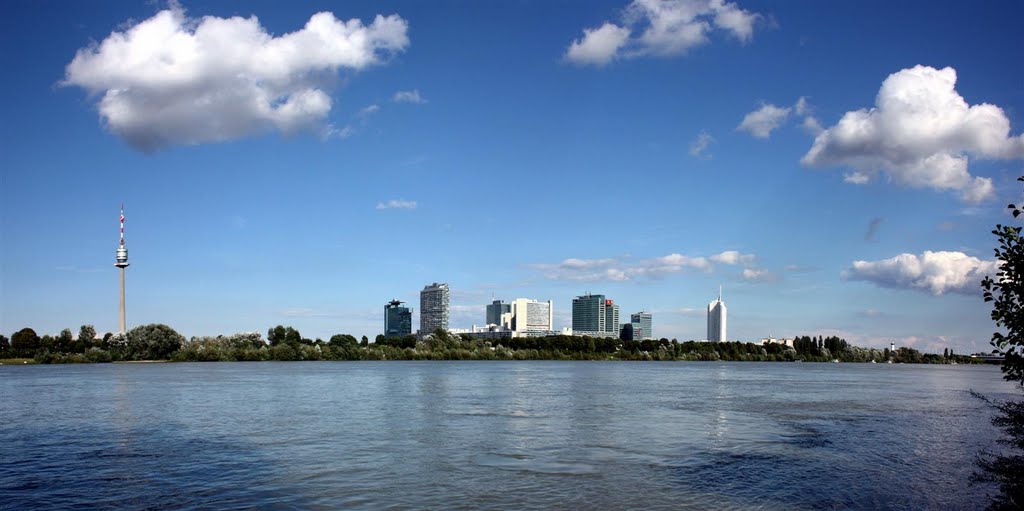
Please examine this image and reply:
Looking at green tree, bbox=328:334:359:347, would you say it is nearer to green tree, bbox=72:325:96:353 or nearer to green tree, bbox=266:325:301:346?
green tree, bbox=266:325:301:346

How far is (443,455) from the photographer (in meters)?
29.1

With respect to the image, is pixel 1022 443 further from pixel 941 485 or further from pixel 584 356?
pixel 584 356

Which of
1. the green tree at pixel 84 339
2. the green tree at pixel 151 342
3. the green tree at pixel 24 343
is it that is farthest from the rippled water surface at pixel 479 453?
the green tree at pixel 24 343

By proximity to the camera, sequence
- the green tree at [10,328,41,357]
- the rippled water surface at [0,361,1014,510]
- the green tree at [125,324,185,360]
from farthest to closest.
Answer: the green tree at [10,328,41,357], the green tree at [125,324,185,360], the rippled water surface at [0,361,1014,510]

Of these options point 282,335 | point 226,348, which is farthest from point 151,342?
point 282,335

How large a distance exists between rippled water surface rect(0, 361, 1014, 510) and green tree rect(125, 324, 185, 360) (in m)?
82.9

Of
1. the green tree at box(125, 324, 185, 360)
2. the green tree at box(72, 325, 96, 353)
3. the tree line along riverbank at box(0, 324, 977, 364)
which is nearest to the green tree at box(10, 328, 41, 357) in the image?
the tree line along riverbank at box(0, 324, 977, 364)

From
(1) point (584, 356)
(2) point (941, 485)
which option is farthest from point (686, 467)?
(1) point (584, 356)

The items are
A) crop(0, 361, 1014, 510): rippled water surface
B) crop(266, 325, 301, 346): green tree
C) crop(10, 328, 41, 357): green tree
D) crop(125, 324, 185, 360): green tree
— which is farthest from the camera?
crop(266, 325, 301, 346): green tree

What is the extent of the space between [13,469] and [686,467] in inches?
966

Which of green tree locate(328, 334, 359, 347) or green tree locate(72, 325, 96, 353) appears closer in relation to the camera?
green tree locate(72, 325, 96, 353)

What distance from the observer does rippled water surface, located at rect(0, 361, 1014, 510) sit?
22234 millimetres

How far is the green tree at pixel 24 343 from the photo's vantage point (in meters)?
144

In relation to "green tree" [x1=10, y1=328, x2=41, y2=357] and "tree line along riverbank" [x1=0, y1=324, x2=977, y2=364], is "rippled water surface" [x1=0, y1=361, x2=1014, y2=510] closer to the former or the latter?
"tree line along riverbank" [x1=0, y1=324, x2=977, y2=364]
